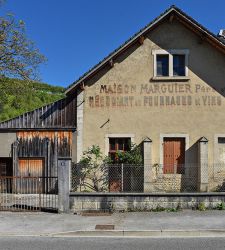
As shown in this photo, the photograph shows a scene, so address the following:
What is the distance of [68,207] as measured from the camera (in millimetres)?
14008

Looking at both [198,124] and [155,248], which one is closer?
[155,248]

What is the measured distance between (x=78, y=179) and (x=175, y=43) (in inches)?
310

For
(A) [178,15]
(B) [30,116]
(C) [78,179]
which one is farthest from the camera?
(B) [30,116]

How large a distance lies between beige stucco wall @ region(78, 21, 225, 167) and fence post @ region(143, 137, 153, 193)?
485mm

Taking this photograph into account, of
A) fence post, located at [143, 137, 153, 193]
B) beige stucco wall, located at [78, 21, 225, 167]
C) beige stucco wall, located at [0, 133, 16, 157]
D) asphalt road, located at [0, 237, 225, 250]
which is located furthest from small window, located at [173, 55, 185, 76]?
asphalt road, located at [0, 237, 225, 250]

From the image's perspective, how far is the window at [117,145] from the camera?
740 inches

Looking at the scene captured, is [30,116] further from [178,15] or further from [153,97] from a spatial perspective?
[178,15]

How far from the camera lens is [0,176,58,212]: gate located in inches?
578

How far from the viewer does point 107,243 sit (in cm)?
991

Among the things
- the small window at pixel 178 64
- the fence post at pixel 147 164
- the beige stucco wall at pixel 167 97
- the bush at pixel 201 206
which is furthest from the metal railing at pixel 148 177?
the small window at pixel 178 64

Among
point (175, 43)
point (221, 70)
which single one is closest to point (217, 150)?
point (221, 70)

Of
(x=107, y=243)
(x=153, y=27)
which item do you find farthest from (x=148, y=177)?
(x=107, y=243)

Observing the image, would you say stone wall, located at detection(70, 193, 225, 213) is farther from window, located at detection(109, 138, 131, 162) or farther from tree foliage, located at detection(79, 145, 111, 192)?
window, located at detection(109, 138, 131, 162)

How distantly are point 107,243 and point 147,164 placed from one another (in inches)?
321
